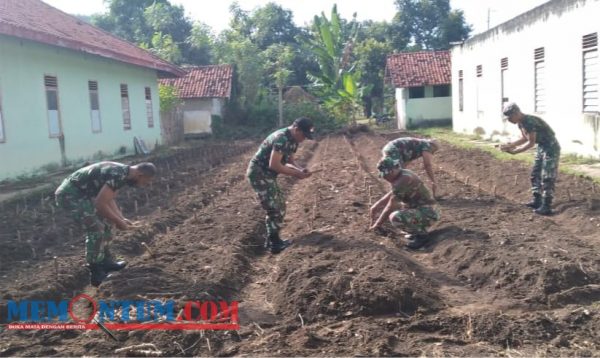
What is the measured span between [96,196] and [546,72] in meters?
13.1

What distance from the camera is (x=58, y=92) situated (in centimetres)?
1409

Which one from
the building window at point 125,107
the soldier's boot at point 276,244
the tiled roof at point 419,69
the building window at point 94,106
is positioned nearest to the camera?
the soldier's boot at point 276,244

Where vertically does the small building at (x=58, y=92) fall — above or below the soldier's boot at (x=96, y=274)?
above

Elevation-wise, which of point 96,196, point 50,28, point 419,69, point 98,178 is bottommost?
point 96,196

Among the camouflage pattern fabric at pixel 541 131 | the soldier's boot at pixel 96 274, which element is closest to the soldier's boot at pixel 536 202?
the camouflage pattern fabric at pixel 541 131

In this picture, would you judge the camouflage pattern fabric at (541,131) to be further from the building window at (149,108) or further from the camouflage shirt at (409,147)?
the building window at (149,108)

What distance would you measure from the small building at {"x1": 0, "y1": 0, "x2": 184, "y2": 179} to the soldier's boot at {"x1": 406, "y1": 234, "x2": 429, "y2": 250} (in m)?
8.60

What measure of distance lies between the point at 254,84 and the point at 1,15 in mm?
23864

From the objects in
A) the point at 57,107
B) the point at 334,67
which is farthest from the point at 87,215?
the point at 334,67

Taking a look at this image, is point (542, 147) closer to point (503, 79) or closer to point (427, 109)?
point (503, 79)

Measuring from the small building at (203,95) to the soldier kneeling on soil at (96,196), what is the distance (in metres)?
24.2

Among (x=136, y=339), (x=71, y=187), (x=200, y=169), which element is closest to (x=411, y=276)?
(x=136, y=339)

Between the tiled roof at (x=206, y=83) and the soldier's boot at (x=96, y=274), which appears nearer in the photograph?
the soldier's boot at (x=96, y=274)

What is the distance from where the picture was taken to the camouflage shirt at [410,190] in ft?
20.8
